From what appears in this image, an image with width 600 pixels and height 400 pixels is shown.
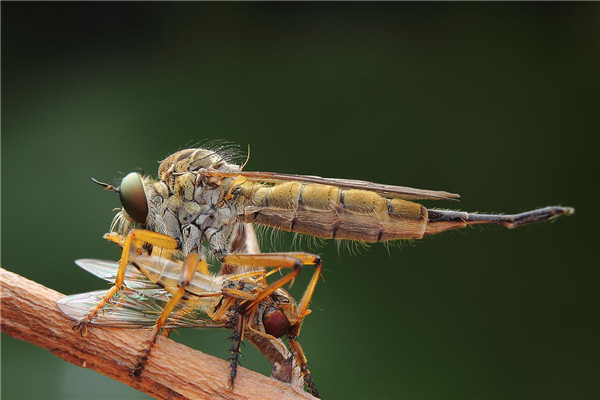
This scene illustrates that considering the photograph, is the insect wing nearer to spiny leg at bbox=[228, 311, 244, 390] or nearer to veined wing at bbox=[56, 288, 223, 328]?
veined wing at bbox=[56, 288, 223, 328]

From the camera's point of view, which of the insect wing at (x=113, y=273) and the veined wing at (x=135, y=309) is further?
the insect wing at (x=113, y=273)

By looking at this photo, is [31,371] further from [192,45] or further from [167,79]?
[192,45]

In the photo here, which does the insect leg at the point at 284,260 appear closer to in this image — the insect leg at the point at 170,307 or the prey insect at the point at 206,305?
the prey insect at the point at 206,305

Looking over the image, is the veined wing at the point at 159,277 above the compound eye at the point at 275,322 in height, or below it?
above

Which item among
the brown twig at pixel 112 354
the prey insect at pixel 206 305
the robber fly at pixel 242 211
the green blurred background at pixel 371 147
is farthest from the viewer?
the green blurred background at pixel 371 147

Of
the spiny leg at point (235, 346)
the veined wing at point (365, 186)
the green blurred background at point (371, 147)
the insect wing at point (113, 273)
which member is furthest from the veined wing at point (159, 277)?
the green blurred background at point (371, 147)
